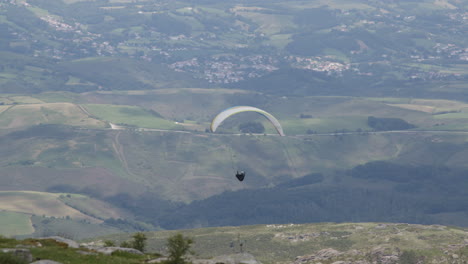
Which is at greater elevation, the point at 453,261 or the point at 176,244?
the point at 453,261

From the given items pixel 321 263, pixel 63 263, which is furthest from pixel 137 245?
pixel 321 263

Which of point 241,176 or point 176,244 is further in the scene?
point 241,176

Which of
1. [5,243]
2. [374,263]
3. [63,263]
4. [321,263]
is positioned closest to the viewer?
[63,263]

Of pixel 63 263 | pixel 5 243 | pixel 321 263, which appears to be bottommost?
pixel 63 263

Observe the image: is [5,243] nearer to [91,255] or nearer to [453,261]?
[91,255]

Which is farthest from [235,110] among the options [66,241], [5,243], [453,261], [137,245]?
[453,261]

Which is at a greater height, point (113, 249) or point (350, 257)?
point (350, 257)

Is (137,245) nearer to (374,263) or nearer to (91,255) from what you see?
(91,255)

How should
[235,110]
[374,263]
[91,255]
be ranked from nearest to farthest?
[91,255]
[235,110]
[374,263]

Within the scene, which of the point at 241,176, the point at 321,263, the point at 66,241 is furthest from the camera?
the point at 321,263
